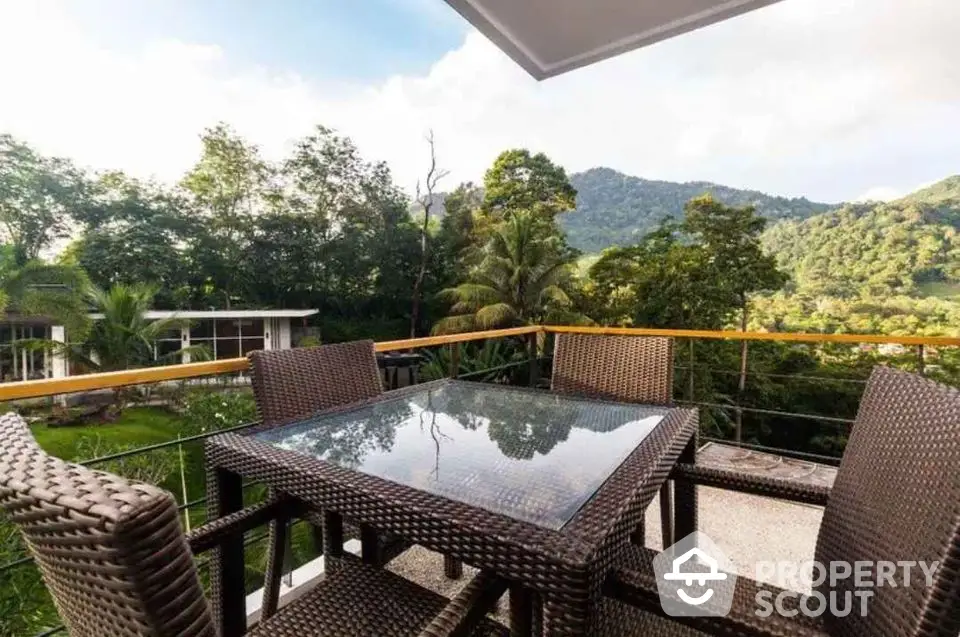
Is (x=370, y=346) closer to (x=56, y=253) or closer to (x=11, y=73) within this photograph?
(x=56, y=253)

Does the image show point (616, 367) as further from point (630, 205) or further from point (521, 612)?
point (630, 205)

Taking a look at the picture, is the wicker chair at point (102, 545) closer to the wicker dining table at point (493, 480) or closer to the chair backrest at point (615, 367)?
the wicker dining table at point (493, 480)

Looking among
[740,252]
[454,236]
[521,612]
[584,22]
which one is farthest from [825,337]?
[454,236]

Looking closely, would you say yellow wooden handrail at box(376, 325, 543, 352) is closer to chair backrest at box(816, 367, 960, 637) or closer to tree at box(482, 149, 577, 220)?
chair backrest at box(816, 367, 960, 637)

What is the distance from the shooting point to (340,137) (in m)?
19.8

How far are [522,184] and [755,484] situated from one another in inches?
721

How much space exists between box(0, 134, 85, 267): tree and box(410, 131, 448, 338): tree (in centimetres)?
1257

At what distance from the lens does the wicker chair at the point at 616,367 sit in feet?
6.18

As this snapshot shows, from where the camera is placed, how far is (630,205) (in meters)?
21.2

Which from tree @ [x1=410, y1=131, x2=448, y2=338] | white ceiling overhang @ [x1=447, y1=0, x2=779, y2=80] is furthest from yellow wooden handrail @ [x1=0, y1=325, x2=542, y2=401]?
tree @ [x1=410, y1=131, x2=448, y2=338]

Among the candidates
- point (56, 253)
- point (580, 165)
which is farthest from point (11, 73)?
point (580, 165)

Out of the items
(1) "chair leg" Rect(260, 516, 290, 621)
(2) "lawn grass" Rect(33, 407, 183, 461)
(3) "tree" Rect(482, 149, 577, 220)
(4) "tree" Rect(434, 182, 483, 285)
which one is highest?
(3) "tree" Rect(482, 149, 577, 220)

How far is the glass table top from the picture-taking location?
0.97 metres

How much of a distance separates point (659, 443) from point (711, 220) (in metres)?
15.5
